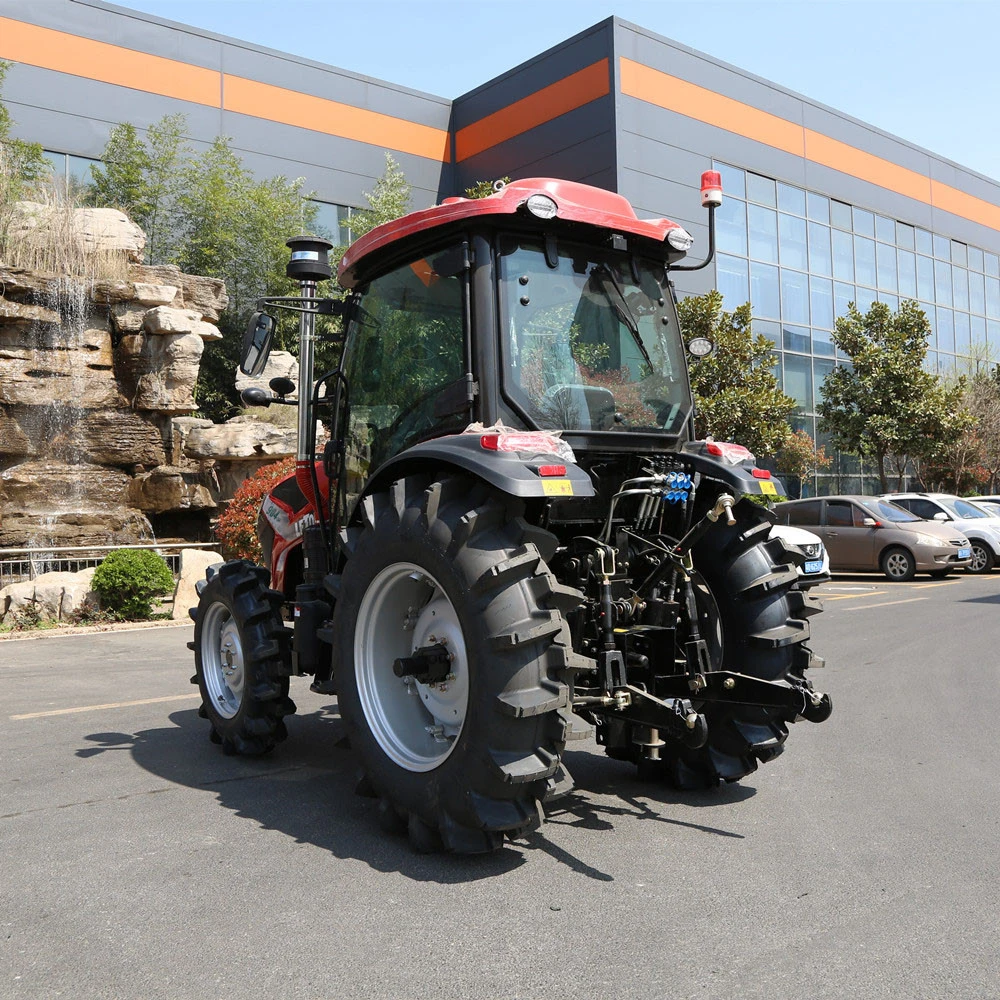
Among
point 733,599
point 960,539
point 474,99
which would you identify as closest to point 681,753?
point 733,599

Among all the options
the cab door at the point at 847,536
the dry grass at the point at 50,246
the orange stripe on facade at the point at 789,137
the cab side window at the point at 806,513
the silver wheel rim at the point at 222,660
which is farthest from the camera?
the orange stripe on facade at the point at 789,137

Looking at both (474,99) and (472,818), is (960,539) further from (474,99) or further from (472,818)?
(474,99)

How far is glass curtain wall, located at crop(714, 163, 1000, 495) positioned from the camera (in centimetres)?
2788

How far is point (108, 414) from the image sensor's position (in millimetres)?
16625

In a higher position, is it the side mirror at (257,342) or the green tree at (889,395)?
the green tree at (889,395)

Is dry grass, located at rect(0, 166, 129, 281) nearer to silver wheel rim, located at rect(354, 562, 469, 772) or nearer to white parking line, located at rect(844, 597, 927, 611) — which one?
white parking line, located at rect(844, 597, 927, 611)

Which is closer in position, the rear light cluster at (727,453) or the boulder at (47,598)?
the rear light cluster at (727,453)

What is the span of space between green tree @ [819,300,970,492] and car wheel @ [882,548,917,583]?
7.16 meters

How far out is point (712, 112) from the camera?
88.9 ft

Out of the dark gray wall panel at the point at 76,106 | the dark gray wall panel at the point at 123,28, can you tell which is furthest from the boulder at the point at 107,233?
the dark gray wall panel at the point at 123,28

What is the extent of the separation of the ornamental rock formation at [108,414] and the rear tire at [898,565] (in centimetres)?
1109

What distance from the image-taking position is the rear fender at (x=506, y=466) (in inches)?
140

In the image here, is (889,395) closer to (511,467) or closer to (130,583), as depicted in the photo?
(130,583)

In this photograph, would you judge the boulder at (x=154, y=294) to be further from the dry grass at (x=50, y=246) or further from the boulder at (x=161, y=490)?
the boulder at (x=161, y=490)
